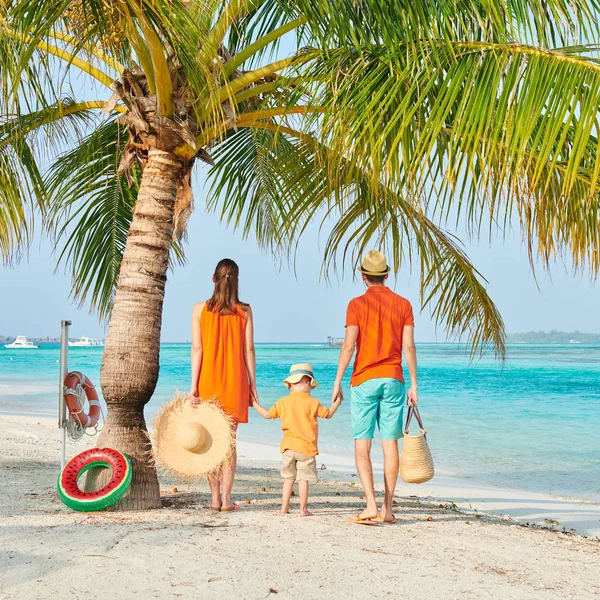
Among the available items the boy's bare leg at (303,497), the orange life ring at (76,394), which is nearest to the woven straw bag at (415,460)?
the boy's bare leg at (303,497)

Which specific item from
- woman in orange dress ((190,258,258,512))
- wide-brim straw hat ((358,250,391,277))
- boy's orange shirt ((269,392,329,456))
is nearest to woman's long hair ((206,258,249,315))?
woman in orange dress ((190,258,258,512))

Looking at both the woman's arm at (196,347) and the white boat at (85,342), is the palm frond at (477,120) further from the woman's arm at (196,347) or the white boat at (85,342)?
the white boat at (85,342)

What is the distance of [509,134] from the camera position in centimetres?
385

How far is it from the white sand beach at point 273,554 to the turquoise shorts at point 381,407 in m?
0.56

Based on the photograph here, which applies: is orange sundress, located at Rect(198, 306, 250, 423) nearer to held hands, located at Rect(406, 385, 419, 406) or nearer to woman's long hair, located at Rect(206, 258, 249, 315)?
woman's long hair, located at Rect(206, 258, 249, 315)

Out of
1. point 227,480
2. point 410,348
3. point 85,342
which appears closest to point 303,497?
point 227,480

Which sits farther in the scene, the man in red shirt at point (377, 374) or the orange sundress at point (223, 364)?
the orange sundress at point (223, 364)

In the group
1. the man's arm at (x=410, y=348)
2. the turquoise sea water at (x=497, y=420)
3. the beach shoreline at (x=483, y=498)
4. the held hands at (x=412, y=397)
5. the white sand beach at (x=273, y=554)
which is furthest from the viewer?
the turquoise sea water at (x=497, y=420)

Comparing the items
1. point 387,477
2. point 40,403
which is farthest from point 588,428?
point 387,477

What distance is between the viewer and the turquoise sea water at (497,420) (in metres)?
12.3

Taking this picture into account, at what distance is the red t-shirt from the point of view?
445 cm

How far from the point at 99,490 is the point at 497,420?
19.3 metres

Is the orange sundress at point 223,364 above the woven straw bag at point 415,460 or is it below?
above

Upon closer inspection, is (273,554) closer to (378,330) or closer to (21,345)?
(378,330)
